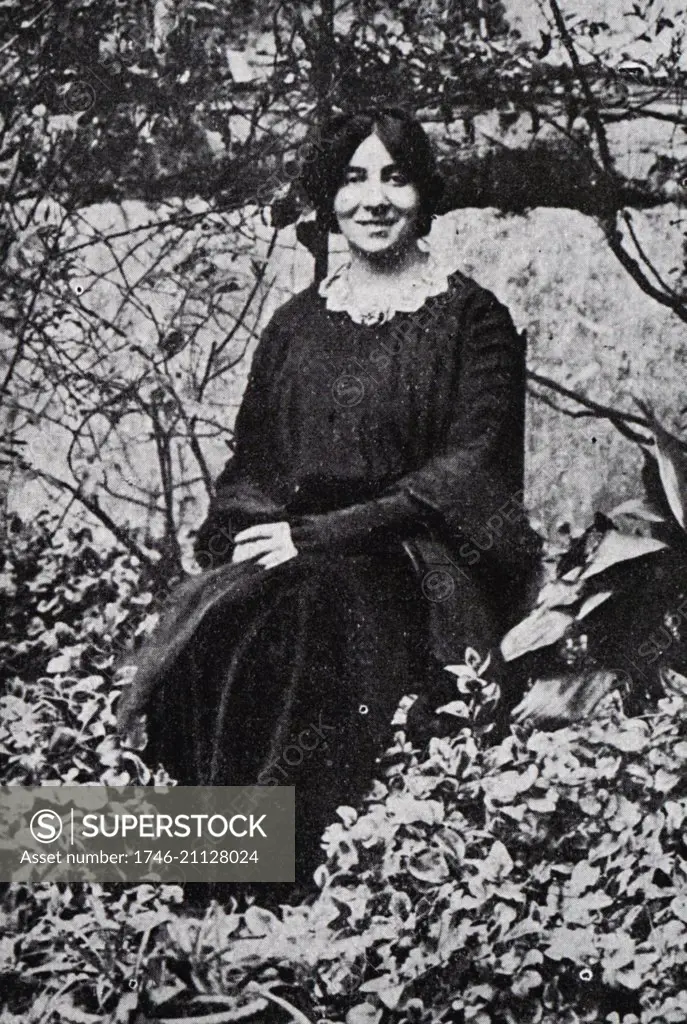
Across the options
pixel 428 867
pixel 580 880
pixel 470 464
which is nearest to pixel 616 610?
pixel 470 464

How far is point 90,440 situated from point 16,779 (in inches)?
34.7

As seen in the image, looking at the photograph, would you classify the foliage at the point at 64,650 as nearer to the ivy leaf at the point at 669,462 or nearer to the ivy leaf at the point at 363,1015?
the ivy leaf at the point at 363,1015

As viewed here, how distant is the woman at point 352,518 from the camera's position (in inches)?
130

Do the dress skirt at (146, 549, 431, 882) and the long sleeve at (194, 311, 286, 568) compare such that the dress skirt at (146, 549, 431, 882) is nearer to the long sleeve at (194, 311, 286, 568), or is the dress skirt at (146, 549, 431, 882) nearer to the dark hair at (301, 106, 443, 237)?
the long sleeve at (194, 311, 286, 568)

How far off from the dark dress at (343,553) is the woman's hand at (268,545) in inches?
0.8

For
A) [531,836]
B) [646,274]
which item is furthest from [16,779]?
[646,274]

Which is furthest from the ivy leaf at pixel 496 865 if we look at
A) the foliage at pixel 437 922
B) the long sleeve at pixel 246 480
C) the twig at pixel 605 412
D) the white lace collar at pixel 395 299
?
the white lace collar at pixel 395 299

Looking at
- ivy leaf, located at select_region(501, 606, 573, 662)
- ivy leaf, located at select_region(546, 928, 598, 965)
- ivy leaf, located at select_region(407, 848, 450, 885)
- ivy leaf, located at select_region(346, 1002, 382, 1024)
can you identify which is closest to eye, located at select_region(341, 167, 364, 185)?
ivy leaf, located at select_region(501, 606, 573, 662)

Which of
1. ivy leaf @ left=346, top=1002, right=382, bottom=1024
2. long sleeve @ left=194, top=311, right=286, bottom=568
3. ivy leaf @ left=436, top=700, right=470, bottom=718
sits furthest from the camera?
long sleeve @ left=194, top=311, right=286, bottom=568

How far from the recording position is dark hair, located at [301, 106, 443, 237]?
347 cm

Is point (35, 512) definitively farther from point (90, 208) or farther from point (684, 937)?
point (684, 937)

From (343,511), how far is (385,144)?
0.96 metres

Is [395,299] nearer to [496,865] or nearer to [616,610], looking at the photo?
[616,610]

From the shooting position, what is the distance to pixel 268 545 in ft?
11.1
